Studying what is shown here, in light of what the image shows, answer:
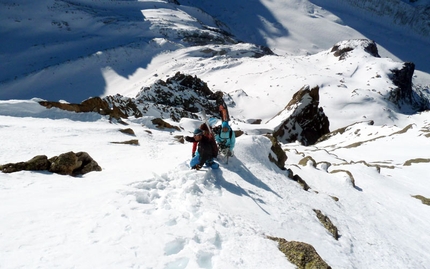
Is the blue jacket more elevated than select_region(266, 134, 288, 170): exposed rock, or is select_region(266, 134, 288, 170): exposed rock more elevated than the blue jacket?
the blue jacket

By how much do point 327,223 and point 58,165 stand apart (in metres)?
7.95

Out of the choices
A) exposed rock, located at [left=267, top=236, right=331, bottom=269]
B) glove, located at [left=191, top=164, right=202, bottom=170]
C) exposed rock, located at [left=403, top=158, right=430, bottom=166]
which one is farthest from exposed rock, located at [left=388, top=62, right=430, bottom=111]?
exposed rock, located at [left=267, top=236, right=331, bottom=269]

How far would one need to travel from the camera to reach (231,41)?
3263 inches

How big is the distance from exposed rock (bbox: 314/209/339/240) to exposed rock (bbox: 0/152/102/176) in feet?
22.8

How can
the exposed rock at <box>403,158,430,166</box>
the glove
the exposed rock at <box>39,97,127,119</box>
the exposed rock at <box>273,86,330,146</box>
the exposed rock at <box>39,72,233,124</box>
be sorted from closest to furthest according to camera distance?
1. the glove
2. the exposed rock at <box>39,97,127,119</box>
3. the exposed rock at <box>403,158,430,166</box>
4. the exposed rock at <box>39,72,233,124</box>
5. the exposed rock at <box>273,86,330,146</box>

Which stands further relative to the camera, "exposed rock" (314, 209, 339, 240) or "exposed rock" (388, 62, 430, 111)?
A: "exposed rock" (388, 62, 430, 111)

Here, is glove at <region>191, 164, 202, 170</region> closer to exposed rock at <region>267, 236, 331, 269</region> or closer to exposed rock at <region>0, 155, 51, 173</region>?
exposed rock at <region>267, 236, 331, 269</region>

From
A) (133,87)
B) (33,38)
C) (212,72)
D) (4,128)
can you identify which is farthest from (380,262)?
(33,38)

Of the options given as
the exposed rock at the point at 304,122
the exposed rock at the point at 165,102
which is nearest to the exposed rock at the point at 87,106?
the exposed rock at the point at 165,102

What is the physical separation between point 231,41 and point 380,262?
8071 cm

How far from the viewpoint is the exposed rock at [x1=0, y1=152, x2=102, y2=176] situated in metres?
7.91

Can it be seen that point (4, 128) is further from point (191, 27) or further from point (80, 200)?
point (191, 27)

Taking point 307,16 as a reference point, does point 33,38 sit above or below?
below

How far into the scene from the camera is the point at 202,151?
863 centimetres
